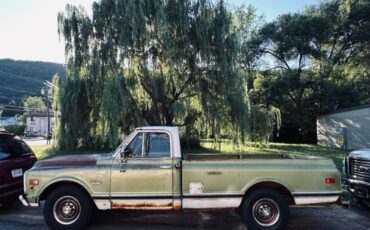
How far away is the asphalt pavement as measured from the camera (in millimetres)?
5652

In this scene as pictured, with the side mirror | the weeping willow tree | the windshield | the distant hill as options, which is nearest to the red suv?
the windshield

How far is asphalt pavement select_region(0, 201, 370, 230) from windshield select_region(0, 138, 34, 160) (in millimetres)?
1142

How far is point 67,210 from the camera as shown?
536 centimetres

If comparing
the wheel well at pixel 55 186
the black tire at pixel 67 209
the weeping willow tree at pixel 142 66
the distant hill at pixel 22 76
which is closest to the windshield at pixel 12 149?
the wheel well at pixel 55 186

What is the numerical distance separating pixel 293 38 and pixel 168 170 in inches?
1107

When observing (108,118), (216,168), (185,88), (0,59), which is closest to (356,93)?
(185,88)

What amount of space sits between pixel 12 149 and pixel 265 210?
5383 mm

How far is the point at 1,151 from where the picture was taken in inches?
267

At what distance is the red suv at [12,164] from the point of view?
6528 millimetres

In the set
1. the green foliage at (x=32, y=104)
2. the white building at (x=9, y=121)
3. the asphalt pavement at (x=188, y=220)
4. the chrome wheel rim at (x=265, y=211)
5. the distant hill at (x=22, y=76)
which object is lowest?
the asphalt pavement at (x=188, y=220)

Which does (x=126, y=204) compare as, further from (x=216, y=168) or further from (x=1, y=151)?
(x=1, y=151)

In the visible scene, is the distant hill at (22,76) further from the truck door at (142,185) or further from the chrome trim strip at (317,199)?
the chrome trim strip at (317,199)

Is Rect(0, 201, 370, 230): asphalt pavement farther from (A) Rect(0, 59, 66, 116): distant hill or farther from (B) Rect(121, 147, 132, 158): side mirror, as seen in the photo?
(A) Rect(0, 59, 66, 116): distant hill

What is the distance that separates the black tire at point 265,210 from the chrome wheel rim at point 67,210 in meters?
2.68
